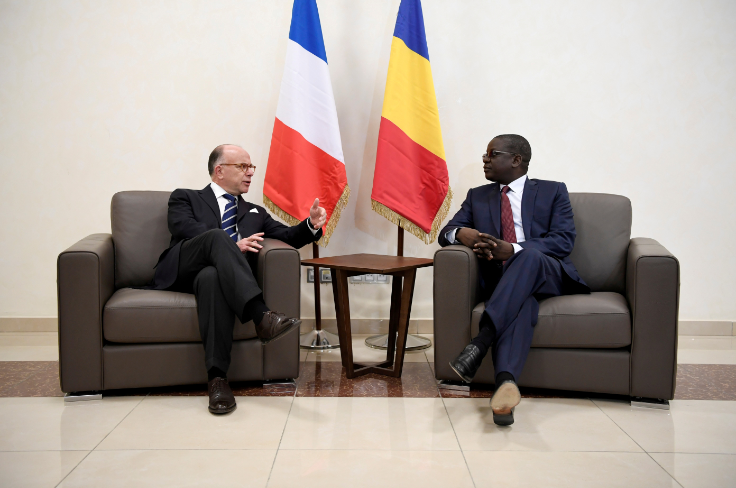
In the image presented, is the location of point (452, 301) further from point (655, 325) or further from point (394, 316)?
point (655, 325)

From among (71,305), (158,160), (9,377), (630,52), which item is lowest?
(9,377)

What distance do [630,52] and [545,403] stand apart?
2.28 meters

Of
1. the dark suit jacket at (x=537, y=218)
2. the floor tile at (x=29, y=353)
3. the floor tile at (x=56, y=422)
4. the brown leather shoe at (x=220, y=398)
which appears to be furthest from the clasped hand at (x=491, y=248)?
the floor tile at (x=29, y=353)

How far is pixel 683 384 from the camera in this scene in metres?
2.49

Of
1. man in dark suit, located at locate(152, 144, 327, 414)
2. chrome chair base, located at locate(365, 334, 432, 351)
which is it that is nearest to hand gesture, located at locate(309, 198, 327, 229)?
man in dark suit, located at locate(152, 144, 327, 414)

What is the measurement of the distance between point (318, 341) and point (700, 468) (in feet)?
6.45

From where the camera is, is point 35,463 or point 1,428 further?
point 1,428

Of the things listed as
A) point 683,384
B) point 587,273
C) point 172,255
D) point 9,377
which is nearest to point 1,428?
point 9,377

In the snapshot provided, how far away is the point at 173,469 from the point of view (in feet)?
5.38

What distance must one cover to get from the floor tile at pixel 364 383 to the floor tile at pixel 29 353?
4.42 feet

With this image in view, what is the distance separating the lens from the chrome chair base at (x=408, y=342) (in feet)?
10.2

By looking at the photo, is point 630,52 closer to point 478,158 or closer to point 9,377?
point 478,158

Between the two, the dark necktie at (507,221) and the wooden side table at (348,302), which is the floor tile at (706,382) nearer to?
the dark necktie at (507,221)

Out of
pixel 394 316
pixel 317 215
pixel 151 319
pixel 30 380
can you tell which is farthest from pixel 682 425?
pixel 30 380
